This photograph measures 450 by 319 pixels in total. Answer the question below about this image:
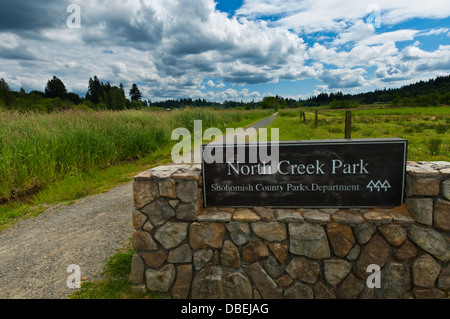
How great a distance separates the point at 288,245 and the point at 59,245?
3.19 metres

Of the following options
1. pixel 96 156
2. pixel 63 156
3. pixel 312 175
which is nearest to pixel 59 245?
pixel 312 175

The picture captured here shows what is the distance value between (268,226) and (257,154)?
2.54 feet

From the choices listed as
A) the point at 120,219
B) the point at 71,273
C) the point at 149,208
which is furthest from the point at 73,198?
the point at 149,208

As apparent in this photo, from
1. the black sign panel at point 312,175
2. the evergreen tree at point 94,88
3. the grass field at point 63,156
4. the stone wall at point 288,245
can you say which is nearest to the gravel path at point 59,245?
the grass field at point 63,156

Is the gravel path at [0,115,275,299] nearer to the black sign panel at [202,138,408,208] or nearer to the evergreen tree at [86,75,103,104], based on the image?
the black sign panel at [202,138,408,208]

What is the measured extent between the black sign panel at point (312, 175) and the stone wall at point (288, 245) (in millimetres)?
113

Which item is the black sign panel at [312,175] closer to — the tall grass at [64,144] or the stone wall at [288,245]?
the stone wall at [288,245]

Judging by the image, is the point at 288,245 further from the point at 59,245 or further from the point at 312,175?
the point at 59,245

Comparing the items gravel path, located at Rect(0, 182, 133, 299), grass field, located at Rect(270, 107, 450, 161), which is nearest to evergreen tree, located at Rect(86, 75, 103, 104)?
grass field, located at Rect(270, 107, 450, 161)

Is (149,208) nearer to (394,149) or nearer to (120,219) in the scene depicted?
(120,219)

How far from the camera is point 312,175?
291cm

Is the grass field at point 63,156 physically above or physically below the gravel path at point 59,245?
above

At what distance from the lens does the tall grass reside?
605 centimetres

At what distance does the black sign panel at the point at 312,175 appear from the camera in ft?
9.29
